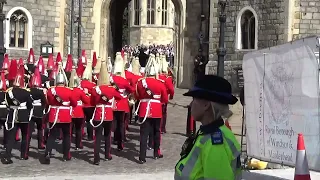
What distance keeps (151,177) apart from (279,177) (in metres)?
1.90

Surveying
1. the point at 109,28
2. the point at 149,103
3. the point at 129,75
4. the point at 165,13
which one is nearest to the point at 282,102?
the point at 149,103

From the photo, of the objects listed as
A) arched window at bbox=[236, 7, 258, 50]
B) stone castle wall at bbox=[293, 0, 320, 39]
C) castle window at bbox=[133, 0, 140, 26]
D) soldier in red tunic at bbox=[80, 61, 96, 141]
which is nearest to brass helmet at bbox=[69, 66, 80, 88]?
soldier in red tunic at bbox=[80, 61, 96, 141]

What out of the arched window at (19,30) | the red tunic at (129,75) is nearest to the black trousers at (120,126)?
the red tunic at (129,75)

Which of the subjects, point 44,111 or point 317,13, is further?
point 317,13

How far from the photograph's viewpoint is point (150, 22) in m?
54.5

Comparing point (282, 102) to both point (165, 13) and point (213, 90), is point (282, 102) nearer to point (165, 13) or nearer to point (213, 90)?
point (213, 90)

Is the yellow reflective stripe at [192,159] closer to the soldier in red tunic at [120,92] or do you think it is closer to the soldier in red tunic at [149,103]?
the soldier in red tunic at [149,103]

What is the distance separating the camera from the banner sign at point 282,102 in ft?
21.5

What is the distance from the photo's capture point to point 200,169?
3406 mm

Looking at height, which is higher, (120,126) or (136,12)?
(136,12)

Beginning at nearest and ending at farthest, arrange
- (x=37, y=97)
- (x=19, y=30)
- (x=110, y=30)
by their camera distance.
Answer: (x=37, y=97), (x=19, y=30), (x=110, y=30)

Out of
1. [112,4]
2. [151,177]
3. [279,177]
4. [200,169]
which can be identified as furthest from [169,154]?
[112,4]

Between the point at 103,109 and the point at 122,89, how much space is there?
3.62 feet

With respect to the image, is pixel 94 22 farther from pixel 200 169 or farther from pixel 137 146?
pixel 200 169
